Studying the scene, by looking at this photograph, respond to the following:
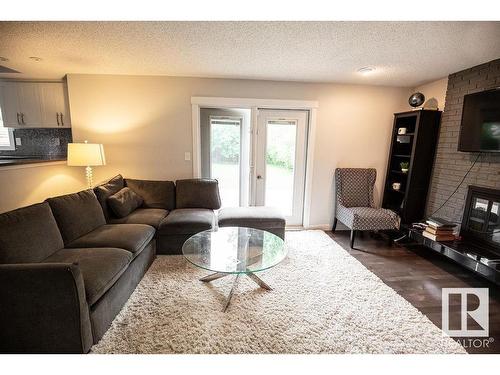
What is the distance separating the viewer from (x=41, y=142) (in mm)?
3635

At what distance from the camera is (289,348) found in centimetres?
139

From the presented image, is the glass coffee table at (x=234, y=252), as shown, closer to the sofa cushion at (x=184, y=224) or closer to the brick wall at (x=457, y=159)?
the sofa cushion at (x=184, y=224)

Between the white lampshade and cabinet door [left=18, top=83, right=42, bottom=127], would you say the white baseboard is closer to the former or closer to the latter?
the white lampshade

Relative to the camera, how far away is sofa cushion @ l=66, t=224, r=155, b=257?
1.91 m

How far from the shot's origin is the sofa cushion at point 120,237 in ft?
6.25

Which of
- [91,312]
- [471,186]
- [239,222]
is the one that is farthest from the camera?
[239,222]

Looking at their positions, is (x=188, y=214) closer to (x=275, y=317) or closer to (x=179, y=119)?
(x=179, y=119)

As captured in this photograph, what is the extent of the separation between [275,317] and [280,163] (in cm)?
235

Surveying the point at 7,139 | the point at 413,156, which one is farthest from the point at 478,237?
the point at 7,139

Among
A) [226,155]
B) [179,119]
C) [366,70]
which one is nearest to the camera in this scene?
[366,70]
